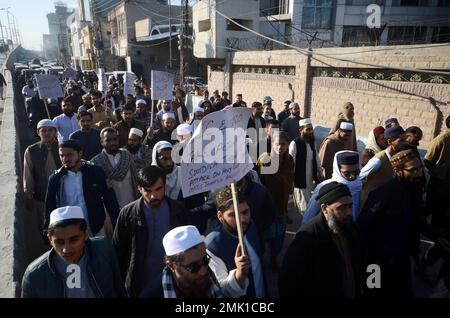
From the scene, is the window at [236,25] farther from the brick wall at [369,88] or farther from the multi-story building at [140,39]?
the multi-story building at [140,39]

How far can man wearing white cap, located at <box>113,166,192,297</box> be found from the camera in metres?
2.76

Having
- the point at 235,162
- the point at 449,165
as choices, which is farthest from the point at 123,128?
the point at 449,165

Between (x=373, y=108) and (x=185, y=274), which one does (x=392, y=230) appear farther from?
(x=373, y=108)

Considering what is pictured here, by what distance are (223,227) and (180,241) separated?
559 millimetres

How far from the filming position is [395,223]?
288cm

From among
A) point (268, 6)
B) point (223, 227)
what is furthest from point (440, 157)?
point (268, 6)

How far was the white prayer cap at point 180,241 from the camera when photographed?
1973 millimetres

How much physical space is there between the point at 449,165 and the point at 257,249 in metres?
3.68

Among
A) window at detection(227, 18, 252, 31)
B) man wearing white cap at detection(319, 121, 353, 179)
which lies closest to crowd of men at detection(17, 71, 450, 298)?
man wearing white cap at detection(319, 121, 353, 179)

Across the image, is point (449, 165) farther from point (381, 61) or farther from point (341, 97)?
point (341, 97)

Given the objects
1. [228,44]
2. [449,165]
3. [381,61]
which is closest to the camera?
[449,165]

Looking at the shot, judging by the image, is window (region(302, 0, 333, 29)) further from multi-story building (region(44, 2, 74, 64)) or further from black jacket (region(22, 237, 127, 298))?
multi-story building (region(44, 2, 74, 64))

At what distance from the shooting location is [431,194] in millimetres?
4957

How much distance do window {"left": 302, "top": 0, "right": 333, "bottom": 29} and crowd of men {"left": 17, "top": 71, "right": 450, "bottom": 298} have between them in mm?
18623
